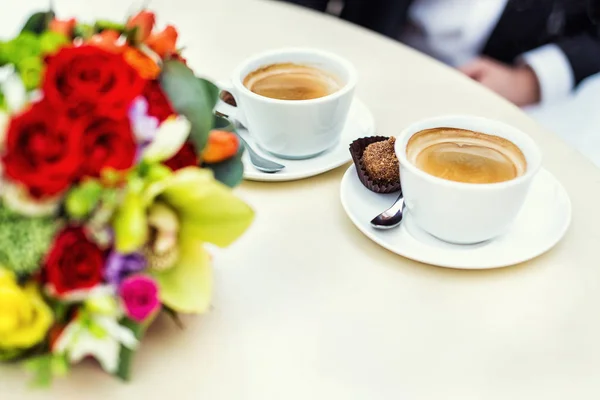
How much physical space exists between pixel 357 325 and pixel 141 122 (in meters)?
0.25

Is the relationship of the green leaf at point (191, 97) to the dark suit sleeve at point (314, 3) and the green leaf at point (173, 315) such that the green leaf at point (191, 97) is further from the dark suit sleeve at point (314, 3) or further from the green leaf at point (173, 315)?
the dark suit sleeve at point (314, 3)

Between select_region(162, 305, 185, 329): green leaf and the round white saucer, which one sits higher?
the round white saucer

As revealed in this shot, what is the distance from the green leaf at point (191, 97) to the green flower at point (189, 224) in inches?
1.5

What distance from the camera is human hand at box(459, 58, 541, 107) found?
125 centimetres

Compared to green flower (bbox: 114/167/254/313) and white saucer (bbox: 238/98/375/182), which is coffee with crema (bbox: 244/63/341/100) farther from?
green flower (bbox: 114/167/254/313)

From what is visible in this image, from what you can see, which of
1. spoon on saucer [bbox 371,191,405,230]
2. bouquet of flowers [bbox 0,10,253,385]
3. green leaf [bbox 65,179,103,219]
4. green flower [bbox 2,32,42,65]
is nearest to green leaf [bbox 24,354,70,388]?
bouquet of flowers [bbox 0,10,253,385]

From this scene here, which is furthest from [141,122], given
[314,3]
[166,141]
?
[314,3]

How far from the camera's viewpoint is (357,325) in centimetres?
54

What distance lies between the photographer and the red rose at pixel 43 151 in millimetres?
404

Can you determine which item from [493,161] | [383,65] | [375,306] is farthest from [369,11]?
[375,306]

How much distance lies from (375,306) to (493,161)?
203 millimetres

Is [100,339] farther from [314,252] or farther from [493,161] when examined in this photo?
[493,161]

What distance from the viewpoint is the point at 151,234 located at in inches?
17.7

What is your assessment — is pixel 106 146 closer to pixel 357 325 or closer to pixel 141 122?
pixel 141 122
